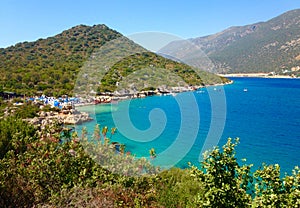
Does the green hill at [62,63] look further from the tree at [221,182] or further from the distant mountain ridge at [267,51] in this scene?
the distant mountain ridge at [267,51]

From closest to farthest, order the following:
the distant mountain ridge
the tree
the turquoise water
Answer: the tree, the turquoise water, the distant mountain ridge

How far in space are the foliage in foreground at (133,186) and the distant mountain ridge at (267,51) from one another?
5398 inches

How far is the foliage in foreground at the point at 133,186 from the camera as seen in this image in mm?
5883

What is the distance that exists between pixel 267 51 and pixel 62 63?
134811 mm

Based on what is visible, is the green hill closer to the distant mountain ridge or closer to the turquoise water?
the turquoise water

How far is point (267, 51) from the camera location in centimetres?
16112

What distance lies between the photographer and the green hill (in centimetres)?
4316

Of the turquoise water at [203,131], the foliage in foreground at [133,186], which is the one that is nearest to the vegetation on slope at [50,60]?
the turquoise water at [203,131]

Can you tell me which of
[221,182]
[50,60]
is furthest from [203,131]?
[50,60]

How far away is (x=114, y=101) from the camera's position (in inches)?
2080

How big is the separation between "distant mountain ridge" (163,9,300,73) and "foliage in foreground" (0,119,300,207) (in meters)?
137

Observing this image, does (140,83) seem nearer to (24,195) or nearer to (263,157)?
(263,157)

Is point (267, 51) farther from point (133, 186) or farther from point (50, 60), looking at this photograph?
point (133, 186)

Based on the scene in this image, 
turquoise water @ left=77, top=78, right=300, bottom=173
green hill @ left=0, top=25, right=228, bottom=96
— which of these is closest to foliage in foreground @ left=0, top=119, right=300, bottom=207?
turquoise water @ left=77, top=78, right=300, bottom=173
